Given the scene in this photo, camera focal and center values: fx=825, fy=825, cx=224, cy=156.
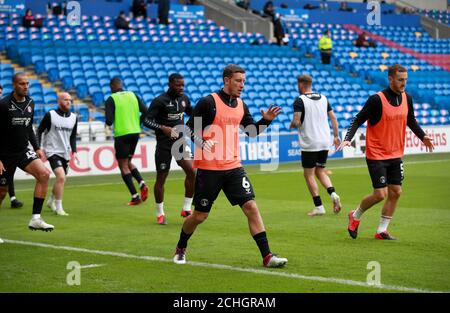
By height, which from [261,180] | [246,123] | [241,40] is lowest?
[261,180]

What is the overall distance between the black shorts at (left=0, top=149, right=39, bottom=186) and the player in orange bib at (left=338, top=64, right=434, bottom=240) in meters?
4.57

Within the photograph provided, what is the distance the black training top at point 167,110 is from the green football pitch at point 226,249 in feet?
5.39

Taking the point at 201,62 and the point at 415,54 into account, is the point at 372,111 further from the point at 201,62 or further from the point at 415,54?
the point at 415,54

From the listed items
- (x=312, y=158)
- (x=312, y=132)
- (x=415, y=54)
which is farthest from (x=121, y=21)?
(x=312, y=158)

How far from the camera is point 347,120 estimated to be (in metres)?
32.8

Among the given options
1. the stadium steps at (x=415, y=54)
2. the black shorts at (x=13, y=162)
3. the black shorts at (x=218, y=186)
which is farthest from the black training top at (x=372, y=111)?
the stadium steps at (x=415, y=54)

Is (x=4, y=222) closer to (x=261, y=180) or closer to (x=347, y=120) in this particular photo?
(x=261, y=180)

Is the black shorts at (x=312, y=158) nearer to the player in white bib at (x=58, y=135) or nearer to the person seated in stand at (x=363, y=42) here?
the player in white bib at (x=58, y=135)

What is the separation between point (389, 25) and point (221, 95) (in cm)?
3766

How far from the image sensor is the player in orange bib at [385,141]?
36.6ft

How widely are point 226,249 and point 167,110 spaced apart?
12.0ft

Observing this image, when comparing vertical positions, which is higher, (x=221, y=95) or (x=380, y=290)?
(x=221, y=95)

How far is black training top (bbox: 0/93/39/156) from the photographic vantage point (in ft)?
38.2
